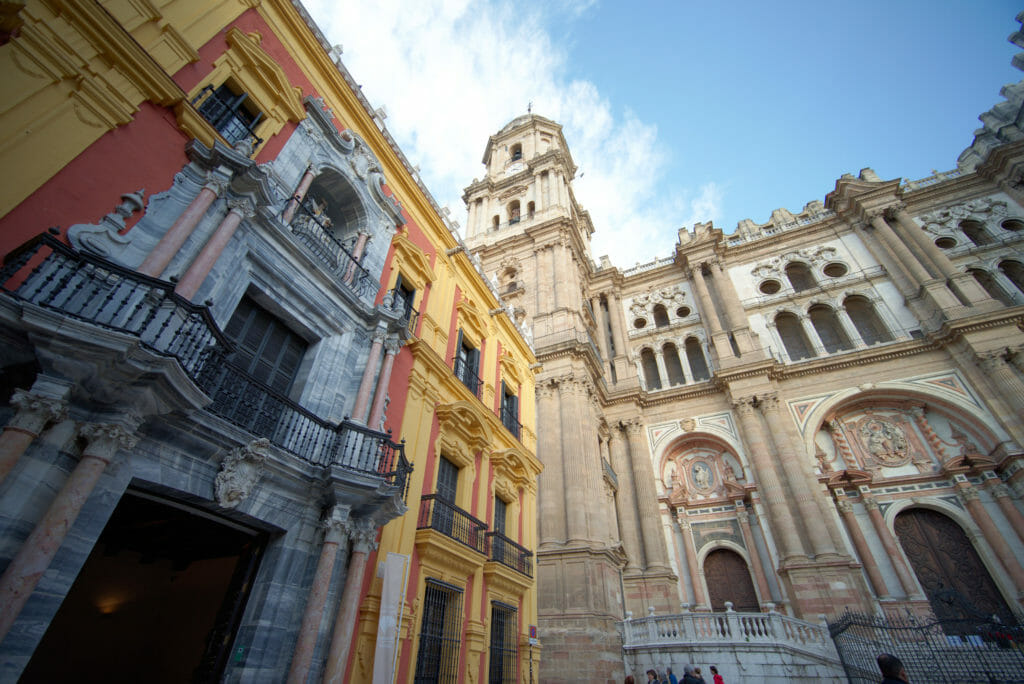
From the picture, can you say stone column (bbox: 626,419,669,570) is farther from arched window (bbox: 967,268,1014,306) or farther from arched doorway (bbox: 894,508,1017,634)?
arched window (bbox: 967,268,1014,306)

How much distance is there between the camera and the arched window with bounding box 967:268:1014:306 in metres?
19.4

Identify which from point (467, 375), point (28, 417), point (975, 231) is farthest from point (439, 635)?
point (975, 231)

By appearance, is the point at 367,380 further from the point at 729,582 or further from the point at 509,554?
the point at 729,582

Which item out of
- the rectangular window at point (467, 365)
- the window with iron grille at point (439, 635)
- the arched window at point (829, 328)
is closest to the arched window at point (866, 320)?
the arched window at point (829, 328)

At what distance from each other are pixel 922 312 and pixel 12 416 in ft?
88.7

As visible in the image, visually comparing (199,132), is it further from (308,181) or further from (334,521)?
(334,521)

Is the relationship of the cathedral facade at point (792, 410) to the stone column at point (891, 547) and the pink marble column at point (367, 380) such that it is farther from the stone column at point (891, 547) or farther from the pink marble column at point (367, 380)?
the pink marble column at point (367, 380)

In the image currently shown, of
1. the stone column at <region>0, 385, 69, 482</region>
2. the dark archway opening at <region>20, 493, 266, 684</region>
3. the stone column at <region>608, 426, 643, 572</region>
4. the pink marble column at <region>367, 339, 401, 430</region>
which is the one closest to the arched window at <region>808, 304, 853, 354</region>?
the stone column at <region>608, 426, 643, 572</region>

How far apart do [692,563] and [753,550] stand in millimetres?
2287

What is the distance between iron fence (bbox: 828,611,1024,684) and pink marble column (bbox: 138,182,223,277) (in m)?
14.5

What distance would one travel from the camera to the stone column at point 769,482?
16.5 metres

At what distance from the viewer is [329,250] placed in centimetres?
836

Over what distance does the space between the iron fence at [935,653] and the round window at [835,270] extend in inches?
635

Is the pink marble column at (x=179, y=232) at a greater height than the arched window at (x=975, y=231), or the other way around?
the arched window at (x=975, y=231)
